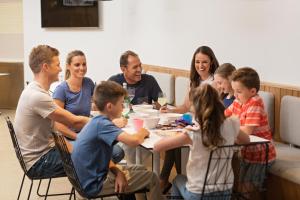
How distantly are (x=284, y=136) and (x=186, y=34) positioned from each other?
200 centimetres

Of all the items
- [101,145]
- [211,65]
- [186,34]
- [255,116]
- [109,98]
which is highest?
[186,34]

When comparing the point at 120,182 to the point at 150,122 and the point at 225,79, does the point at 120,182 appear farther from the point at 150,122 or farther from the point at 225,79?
the point at 225,79

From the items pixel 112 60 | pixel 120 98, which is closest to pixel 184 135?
pixel 120 98

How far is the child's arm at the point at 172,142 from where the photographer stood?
267 cm

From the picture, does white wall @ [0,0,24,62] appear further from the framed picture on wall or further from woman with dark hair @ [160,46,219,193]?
woman with dark hair @ [160,46,219,193]

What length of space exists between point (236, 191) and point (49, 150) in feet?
4.34

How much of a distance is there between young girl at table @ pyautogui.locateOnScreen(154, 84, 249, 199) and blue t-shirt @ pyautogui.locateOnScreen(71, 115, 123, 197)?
1.03ft

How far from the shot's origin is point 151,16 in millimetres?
6289

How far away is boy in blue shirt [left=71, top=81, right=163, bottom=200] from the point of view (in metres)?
2.77

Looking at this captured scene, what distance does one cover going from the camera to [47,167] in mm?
3330

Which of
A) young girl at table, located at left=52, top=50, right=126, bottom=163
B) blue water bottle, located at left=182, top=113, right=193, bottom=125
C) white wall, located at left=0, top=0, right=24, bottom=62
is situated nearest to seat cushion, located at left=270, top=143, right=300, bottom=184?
blue water bottle, located at left=182, top=113, right=193, bottom=125

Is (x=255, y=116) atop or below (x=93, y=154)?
atop

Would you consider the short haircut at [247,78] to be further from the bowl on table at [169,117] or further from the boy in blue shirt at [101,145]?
the boy in blue shirt at [101,145]

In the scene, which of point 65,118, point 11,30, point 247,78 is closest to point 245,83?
point 247,78
